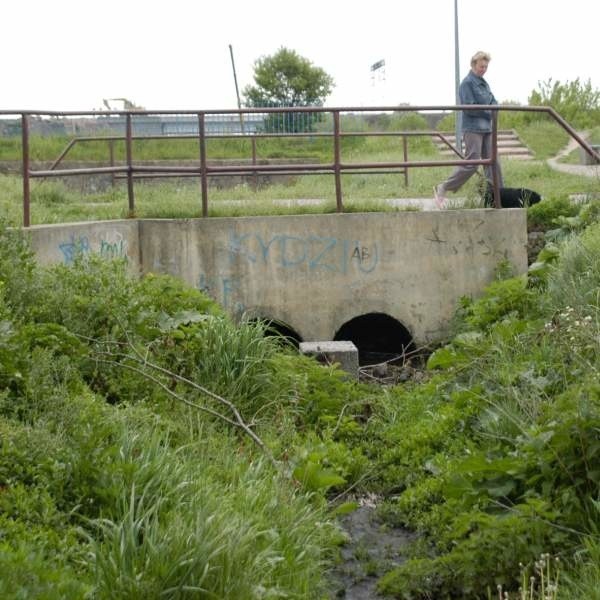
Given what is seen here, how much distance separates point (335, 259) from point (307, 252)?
34 cm

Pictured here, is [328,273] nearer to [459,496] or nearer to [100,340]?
[100,340]

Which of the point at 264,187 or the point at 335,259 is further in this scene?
the point at 264,187

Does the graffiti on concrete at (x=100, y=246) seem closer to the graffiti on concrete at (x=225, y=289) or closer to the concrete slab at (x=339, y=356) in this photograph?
the graffiti on concrete at (x=225, y=289)

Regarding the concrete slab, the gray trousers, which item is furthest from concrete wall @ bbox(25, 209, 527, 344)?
the concrete slab

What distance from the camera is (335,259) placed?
Answer: 14008 mm

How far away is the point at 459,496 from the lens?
25.7ft

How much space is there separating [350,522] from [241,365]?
7.22ft

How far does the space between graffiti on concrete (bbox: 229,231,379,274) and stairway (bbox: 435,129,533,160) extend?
51.8 ft

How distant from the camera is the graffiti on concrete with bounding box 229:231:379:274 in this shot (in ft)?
45.2

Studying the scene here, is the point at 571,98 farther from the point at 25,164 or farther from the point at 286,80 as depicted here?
the point at 25,164

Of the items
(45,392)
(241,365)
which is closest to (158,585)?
(45,392)

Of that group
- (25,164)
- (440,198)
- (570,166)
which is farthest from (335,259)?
(570,166)

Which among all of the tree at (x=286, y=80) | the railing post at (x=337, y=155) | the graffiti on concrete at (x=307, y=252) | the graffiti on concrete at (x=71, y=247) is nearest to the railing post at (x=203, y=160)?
the graffiti on concrete at (x=307, y=252)

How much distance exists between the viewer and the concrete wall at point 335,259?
1369 cm
